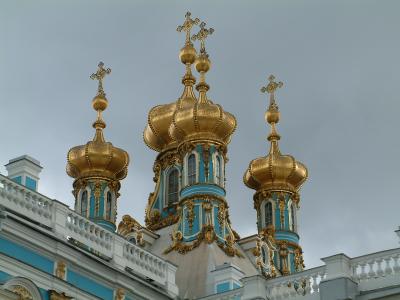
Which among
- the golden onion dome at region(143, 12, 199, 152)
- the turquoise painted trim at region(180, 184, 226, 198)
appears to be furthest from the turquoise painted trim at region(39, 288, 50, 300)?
the golden onion dome at region(143, 12, 199, 152)

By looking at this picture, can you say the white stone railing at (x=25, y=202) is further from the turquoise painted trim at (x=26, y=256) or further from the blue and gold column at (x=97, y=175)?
the blue and gold column at (x=97, y=175)

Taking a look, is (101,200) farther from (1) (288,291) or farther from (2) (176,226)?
(1) (288,291)

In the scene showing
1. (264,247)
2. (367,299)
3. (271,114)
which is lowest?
(367,299)

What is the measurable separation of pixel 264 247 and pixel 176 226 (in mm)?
2602

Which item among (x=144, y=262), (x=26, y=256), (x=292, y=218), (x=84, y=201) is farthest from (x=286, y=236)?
(x=26, y=256)

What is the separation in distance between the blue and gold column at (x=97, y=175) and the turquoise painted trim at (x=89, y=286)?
12345mm

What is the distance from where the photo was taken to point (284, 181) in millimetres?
33594

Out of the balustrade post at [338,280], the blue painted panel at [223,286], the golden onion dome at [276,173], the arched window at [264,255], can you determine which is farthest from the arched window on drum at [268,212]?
the balustrade post at [338,280]

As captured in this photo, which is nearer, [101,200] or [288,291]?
[288,291]

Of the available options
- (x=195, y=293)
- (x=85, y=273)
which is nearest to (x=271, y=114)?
(x=195, y=293)

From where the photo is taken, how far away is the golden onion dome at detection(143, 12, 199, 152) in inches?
1296

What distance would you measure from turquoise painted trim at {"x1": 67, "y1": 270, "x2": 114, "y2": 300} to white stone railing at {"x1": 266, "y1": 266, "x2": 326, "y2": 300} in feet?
9.90

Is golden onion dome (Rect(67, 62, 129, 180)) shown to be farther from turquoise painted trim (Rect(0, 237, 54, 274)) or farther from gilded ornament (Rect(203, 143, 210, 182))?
turquoise painted trim (Rect(0, 237, 54, 274))

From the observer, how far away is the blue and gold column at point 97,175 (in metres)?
31.8
